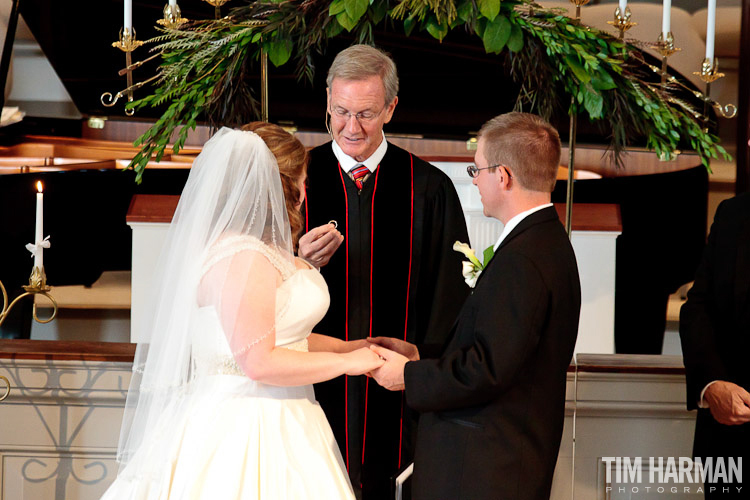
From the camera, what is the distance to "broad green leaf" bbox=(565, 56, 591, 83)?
112 inches

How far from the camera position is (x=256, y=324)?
2.16 meters

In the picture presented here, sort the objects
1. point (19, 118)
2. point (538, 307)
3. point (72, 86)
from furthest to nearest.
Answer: point (19, 118) < point (72, 86) < point (538, 307)

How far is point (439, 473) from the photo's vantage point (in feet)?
7.21

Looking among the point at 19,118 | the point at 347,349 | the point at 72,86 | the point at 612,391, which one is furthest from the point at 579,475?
the point at 19,118

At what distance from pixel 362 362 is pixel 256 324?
0.35 m

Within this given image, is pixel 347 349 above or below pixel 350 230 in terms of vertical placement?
below

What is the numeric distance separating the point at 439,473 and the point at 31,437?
72.5 inches

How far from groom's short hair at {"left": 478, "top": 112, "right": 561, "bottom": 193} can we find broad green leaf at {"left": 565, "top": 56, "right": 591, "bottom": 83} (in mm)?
737

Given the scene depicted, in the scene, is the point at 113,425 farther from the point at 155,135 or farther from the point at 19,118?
the point at 19,118

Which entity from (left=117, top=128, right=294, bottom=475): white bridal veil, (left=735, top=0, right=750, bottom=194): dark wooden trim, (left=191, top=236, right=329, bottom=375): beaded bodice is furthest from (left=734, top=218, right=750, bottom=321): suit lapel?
(left=735, top=0, right=750, bottom=194): dark wooden trim

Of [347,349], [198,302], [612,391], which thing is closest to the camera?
[198,302]

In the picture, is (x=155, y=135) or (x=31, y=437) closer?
(x=155, y=135)

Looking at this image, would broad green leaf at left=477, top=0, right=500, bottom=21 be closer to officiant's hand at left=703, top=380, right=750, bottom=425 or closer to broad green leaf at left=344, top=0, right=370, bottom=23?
broad green leaf at left=344, top=0, right=370, bottom=23

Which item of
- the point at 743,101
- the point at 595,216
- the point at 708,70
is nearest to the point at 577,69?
the point at 708,70
